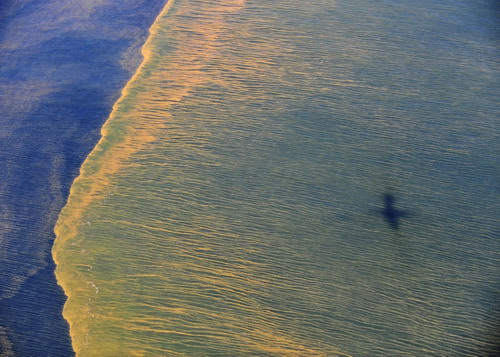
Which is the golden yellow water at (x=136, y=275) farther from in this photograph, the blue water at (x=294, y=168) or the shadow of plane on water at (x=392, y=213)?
the shadow of plane on water at (x=392, y=213)

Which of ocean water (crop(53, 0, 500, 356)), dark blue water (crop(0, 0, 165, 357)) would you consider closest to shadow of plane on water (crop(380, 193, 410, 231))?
ocean water (crop(53, 0, 500, 356))

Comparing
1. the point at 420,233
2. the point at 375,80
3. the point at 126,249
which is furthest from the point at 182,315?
the point at 375,80

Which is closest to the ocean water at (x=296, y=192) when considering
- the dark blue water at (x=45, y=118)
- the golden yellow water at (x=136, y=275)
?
the golden yellow water at (x=136, y=275)

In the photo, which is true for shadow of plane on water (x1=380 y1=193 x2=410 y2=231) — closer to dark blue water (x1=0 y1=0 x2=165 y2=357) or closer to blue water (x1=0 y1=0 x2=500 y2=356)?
blue water (x1=0 y1=0 x2=500 y2=356)

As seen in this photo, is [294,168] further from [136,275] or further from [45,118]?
[45,118]

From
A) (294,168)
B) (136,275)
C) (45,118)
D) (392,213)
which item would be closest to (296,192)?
(294,168)
